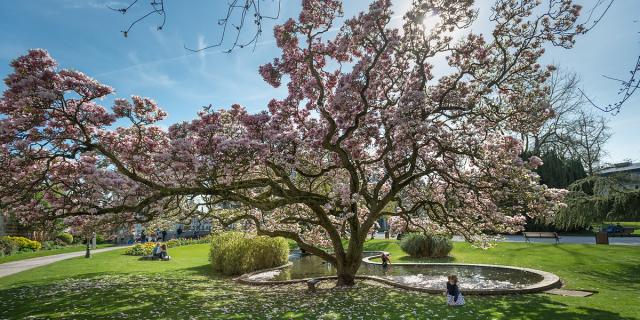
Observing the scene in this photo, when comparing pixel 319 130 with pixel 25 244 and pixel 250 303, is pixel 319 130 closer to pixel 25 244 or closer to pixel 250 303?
pixel 250 303

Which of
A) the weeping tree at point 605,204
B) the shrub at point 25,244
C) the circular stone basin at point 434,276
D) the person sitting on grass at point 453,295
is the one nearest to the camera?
the person sitting on grass at point 453,295

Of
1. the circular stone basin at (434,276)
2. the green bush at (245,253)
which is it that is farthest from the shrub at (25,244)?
the circular stone basin at (434,276)

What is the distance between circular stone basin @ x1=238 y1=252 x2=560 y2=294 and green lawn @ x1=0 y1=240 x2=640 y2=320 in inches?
26.5

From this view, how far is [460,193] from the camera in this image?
16234 mm

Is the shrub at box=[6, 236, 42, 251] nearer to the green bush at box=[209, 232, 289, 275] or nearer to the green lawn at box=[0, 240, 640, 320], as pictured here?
the green lawn at box=[0, 240, 640, 320]

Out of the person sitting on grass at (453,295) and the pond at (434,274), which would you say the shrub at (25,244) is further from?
the person sitting on grass at (453,295)

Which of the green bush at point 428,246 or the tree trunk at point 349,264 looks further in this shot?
the green bush at point 428,246

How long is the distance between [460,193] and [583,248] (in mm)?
13030

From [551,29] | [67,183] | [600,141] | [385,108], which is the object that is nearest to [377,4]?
[385,108]

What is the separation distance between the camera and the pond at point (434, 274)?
14469 mm

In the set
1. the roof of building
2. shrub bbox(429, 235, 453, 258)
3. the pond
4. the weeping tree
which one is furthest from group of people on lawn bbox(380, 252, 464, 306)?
the roof of building

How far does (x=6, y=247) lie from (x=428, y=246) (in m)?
32.0

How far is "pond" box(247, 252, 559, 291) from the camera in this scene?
47.5ft

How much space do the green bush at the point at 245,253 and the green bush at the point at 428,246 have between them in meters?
7.72
